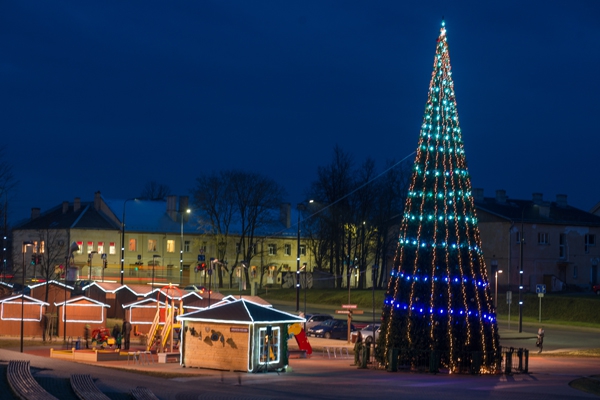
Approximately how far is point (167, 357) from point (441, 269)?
11.7 m

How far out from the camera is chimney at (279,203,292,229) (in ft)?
333

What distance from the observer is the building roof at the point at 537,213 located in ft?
243

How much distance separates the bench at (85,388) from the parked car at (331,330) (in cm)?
2727

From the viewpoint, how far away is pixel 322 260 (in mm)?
86250

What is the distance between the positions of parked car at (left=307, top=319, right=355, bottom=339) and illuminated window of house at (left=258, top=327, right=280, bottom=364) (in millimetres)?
18767

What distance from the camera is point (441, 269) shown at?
3100 centimetres

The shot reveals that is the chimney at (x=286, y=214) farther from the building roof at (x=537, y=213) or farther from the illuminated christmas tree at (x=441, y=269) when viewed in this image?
the illuminated christmas tree at (x=441, y=269)

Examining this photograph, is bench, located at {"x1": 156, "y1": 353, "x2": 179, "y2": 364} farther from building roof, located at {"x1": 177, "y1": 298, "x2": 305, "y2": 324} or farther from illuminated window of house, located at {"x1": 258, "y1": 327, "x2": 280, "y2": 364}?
illuminated window of house, located at {"x1": 258, "y1": 327, "x2": 280, "y2": 364}

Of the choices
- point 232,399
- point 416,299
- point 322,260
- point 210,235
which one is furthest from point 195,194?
point 232,399

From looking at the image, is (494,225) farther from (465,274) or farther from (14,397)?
(14,397)

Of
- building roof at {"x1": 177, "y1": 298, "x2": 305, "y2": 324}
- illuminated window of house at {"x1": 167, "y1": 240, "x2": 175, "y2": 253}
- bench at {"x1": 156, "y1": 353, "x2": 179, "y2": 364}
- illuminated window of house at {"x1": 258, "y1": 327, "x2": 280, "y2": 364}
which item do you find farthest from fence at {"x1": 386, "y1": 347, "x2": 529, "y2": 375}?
illuminated window of house at {"x1": 167, "y1": 240, "x2": 175, "y2": 253}

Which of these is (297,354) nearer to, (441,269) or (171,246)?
(441,269)

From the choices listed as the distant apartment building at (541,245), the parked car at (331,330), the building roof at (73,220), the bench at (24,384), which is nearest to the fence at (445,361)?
the bench at (24,384)

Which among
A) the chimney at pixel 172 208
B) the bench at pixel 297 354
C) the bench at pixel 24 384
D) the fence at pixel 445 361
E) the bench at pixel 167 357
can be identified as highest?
the chimney at pixel 172 208
